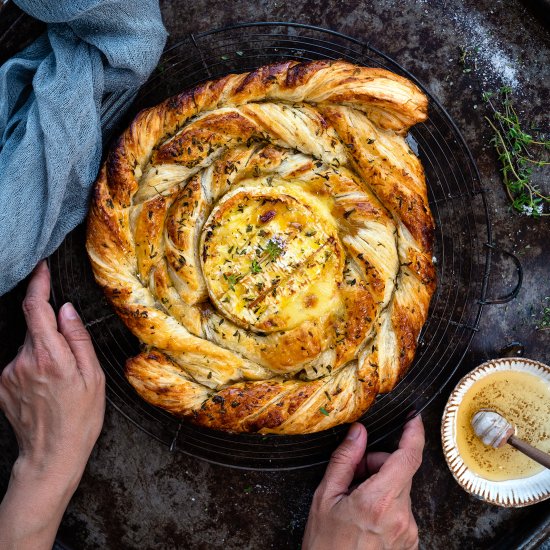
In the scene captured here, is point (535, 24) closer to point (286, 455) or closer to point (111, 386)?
point (286, 455)

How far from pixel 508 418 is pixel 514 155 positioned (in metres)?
1.83

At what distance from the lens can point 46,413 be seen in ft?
11.6

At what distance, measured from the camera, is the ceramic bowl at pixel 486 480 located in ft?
12.1

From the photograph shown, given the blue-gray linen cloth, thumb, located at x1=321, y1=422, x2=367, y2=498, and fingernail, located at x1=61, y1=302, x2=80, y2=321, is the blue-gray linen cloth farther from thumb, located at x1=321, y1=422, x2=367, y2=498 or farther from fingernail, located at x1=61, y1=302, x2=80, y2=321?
thumb, located at x1=321, y1=422, x2=367, y2=498

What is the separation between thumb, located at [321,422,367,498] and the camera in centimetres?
365

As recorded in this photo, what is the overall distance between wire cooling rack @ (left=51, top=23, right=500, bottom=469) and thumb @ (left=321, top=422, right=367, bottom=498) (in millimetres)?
244

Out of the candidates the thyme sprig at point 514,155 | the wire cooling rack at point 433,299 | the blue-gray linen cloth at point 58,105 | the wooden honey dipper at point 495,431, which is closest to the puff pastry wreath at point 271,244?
the blue-gray linen cloth at point 58,105

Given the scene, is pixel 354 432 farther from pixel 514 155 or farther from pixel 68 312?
pixel 514 155

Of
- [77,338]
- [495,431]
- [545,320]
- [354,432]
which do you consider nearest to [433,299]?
[545,320]

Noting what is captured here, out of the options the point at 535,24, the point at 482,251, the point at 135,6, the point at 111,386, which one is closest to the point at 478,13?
the point at 535,24

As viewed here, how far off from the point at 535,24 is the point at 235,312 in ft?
9.68

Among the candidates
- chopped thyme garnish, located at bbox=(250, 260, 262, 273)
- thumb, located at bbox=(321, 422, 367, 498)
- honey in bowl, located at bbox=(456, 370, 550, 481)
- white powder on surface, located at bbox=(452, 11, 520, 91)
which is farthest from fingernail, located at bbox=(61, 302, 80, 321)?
white powder on surface, located at bbox=(452, 11, 520, 91)

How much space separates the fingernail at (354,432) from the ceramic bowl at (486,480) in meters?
0.54

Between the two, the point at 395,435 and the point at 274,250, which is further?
the point at 395,435
